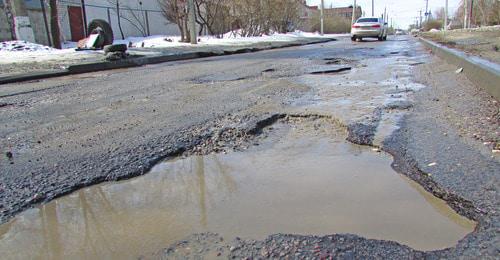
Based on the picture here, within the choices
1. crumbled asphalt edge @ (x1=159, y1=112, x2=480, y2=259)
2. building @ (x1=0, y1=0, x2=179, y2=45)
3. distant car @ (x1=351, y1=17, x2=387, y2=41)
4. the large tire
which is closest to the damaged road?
crumbled asphalt edge @ (x1=159, y1=112, x2=480, y2=259)

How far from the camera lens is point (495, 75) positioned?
4.66m

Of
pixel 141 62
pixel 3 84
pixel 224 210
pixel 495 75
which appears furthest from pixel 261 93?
pixel 141 62

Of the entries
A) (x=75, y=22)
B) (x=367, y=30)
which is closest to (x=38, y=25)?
(x=75, y=22)

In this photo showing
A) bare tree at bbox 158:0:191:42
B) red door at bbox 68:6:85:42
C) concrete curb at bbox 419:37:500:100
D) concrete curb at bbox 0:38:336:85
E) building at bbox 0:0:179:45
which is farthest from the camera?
red door at bbox 68:6:85:42

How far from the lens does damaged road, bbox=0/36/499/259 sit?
181cm

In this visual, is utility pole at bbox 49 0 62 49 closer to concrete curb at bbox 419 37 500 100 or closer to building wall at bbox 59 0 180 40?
building wall at bbox 59 0 180 40

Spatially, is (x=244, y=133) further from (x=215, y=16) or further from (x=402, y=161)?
(x=215, y=16)

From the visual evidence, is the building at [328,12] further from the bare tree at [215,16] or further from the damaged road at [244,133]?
the damaged road at [244,133]

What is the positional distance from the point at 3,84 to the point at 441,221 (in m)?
7.93

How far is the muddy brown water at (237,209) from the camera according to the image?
73.3 inches

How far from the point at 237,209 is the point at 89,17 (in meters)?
26.5

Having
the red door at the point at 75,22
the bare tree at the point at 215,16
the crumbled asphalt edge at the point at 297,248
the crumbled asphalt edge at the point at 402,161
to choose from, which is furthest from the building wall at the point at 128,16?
the crumbled asphalt edge at the point at 297,248

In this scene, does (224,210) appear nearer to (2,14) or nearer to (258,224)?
(258,224)

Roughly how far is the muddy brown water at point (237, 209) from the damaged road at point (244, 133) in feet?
0.29
